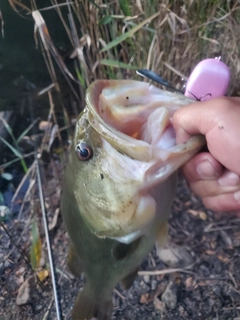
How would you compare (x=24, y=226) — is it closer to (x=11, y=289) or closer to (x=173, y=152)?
(x=11, y=289)

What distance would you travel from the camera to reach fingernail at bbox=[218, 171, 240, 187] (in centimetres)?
91

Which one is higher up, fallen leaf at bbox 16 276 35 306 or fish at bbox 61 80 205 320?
fish at bbox 61 80 205 320

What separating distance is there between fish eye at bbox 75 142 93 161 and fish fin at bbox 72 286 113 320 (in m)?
0.53

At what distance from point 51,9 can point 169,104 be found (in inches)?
27.5

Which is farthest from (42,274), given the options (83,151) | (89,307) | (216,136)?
(216,136)

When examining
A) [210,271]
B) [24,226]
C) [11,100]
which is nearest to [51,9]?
[11,100]

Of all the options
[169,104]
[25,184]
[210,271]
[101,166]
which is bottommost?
[210,271]

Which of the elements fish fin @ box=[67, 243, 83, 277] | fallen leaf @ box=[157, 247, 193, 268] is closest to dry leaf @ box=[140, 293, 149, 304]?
fallen leaf @ box=[157, 247, 193, 268]

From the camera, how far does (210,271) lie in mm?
1643

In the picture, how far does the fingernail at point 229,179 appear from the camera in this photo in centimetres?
91

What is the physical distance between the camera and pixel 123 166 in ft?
2.88

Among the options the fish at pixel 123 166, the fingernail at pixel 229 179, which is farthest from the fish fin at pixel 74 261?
the fingernail at pixel 229 179

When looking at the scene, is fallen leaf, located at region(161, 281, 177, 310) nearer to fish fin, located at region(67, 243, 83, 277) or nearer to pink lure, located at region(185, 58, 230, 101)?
fish fin, located at region(67, 243, 83, 277)

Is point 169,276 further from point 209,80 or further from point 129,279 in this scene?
point 209,80
